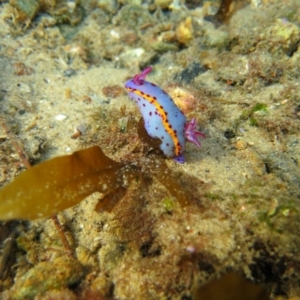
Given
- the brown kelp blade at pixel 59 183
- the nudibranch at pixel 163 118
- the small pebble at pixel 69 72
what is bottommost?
the brown kelp blade at pixel 59 183

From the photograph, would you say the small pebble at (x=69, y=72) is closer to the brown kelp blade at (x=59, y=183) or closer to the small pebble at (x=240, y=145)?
the brown kelp blade at (x=59, y=183)

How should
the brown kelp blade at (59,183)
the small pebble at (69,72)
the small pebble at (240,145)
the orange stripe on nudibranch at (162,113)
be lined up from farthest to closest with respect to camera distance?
1. the small pebble at (69,72)
2. the small pebble at (240,145)
3. the orange stripe on nudibranch at (162,113)
4. the brown kelp blade at (59,183)

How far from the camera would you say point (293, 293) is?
2.27m

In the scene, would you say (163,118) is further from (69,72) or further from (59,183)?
(69,72)

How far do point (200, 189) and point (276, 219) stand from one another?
0.68 metres

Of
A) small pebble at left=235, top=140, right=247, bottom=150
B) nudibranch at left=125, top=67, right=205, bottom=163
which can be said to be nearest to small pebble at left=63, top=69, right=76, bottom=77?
nudibranch at left=125, top=67, right=205, bottom=163

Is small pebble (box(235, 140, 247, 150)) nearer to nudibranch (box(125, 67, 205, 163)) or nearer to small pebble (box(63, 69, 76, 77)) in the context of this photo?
nudibranch (box(125, 67, 205, 163))

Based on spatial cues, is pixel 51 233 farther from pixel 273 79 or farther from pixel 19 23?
pixel 19 23

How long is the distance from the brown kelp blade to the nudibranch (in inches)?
19.1

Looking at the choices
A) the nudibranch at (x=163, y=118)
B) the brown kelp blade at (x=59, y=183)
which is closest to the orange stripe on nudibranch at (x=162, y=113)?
the nudibranch at (x=163, y=118)

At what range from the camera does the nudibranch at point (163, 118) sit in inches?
96.9

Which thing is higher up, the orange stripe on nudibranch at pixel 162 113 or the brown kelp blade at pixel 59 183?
the orange stripe on nudibranch at pixel 162 113

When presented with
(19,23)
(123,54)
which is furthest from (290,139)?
(19,23)

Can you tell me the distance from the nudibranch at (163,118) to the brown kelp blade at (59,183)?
48 centimetres
